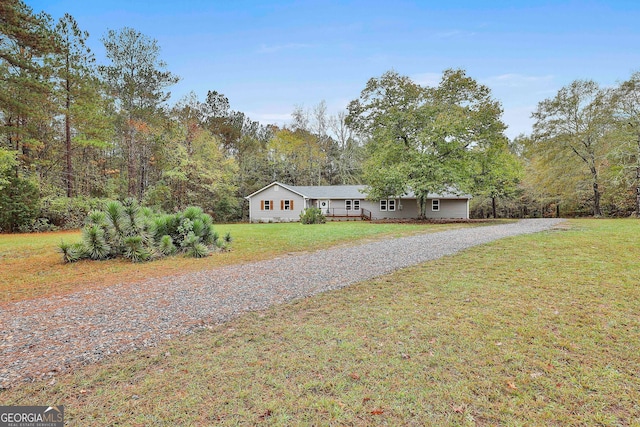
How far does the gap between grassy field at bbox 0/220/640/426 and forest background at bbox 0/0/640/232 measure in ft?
50.1

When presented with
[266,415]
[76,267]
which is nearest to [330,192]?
[76,267]

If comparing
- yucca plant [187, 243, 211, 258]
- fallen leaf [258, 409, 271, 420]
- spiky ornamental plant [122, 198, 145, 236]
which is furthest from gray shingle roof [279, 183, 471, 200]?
fallen leaf [258, 409, 271, 420]

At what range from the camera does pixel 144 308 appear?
4902mm

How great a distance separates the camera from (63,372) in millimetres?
3043

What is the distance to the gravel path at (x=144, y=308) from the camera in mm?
3441

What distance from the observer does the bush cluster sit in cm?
905

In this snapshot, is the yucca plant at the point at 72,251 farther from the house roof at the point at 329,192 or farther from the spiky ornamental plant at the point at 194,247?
the house roof at the point at 329,192

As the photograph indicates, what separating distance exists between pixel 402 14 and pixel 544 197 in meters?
27.7

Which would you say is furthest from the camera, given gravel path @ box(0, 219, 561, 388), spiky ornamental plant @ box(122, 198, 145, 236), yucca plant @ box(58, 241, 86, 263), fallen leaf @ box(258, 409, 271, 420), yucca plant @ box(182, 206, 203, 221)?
yucca plant @ box(182, 206, 203, 221)

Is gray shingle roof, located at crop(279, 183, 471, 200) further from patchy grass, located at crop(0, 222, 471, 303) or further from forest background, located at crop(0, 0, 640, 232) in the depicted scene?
patchy grass, located at crop(0, 222, 471, 303)

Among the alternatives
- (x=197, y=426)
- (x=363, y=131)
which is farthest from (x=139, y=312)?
(x=363, y=131)

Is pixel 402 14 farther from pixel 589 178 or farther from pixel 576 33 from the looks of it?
pixel 589 178

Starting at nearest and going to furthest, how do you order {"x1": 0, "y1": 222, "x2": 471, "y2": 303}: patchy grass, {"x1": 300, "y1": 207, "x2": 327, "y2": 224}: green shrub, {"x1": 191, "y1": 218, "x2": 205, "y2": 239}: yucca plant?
1. {"x1": 0, "y1": 222, "x2": 471, "y2": 303}: patchy grass
2. {"x1": 191, "y1": 218, "x2": 205, "y2": 239}: yucca plant
3. {"x1": 300, "y1": 207, "x2": 327, "y2": 224}: green shrub

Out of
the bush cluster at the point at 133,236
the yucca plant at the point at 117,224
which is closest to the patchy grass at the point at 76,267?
the bush cluster at the point at 133,236
